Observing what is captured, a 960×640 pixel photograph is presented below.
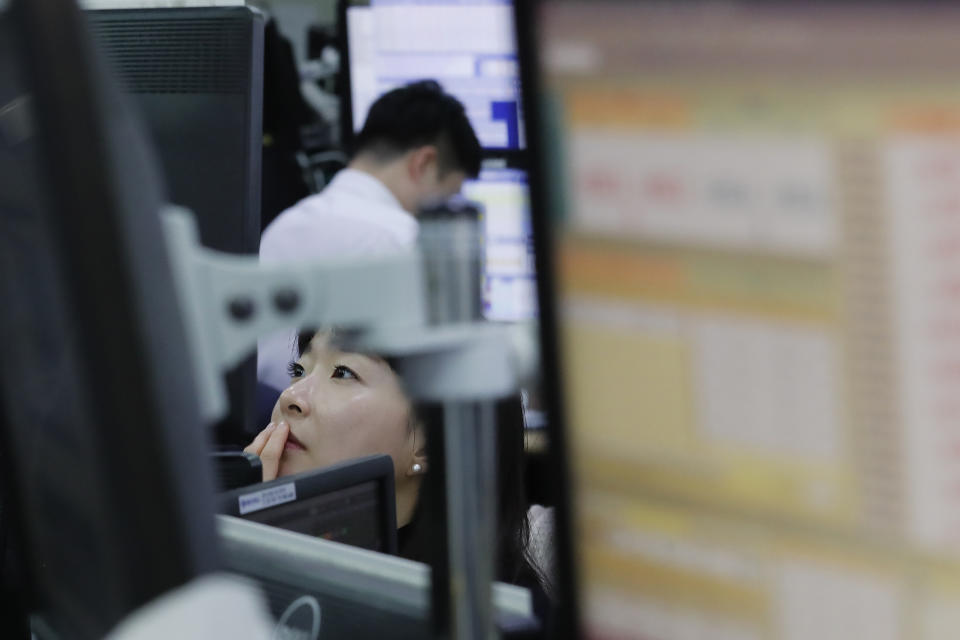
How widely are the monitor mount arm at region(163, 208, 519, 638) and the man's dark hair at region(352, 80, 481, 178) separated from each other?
244 centimetres

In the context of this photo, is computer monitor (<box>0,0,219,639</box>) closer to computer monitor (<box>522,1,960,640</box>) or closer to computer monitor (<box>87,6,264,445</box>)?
computer monitor (<box>522,1,960,640</box>)

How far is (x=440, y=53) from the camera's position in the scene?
3086 mm

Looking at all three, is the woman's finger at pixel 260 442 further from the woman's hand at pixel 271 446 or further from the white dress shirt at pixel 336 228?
the white dress shirt at pixel 336 228

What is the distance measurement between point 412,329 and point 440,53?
259 cm

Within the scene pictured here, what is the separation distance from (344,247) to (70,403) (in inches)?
84.6

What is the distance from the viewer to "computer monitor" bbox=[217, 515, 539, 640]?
2.58 feet

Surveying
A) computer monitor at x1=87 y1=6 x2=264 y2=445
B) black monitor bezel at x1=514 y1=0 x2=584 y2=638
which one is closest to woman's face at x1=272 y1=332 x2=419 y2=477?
computer monitor at x1=87 y1=6 x2=264 y2=445

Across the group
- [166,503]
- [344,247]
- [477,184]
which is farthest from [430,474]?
[477,184]

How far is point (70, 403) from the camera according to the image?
22.5 inches

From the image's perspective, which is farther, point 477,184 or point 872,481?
point 477,184

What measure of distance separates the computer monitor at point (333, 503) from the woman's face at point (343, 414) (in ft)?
1.30

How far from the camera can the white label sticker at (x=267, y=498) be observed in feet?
3.38

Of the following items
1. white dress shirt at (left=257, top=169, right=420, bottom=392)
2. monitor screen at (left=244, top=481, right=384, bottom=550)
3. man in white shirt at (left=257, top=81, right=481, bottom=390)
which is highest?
man in white shirt at (left=257, top=81, right=481, bottom=390)

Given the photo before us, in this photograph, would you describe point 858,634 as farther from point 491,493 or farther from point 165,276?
point 165,276
